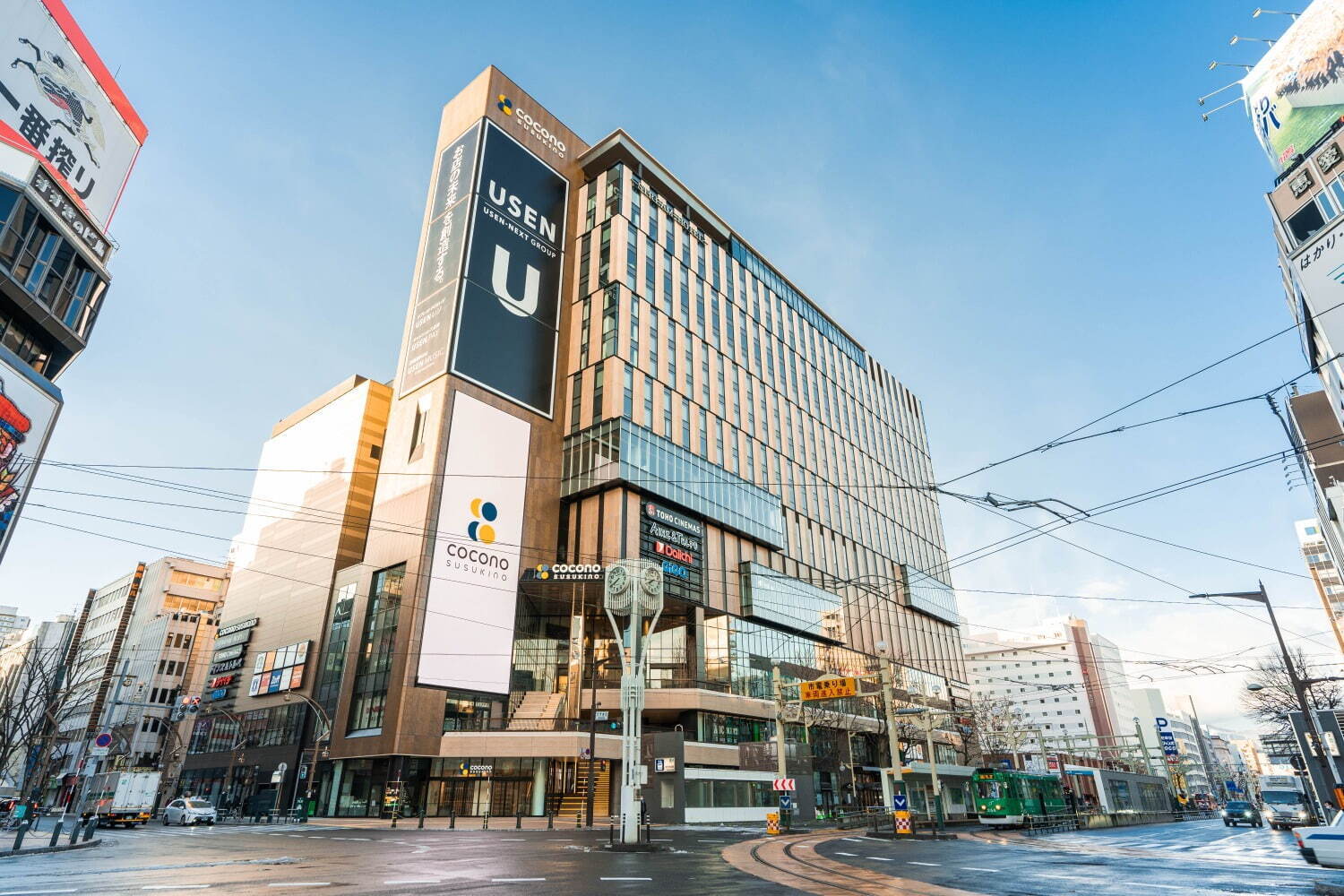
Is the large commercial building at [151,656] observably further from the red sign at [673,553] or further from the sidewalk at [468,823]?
the red sign at [673,553]

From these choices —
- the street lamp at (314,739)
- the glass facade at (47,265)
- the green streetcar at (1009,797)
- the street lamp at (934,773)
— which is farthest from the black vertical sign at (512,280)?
the green streetcar at (1009,797)

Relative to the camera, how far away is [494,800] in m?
51.3

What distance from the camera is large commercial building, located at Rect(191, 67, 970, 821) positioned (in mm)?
52375

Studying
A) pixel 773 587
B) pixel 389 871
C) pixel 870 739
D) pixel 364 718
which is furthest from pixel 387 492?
pixel 870 739

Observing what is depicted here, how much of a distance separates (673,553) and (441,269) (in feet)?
111

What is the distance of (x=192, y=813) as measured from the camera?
A: 44.3 m

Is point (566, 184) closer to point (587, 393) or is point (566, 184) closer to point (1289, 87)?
point (587, 393)

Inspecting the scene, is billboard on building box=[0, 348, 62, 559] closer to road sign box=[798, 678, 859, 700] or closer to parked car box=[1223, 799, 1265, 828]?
road sign box=[798, 678, 859, 700]

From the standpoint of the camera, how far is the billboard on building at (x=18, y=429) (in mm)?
36188

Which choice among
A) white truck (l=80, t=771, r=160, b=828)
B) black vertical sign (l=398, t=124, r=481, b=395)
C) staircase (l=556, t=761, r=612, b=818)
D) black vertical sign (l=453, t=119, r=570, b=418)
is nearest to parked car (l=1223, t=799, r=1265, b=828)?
staircase (l=556, t=761, r=612, b=818)

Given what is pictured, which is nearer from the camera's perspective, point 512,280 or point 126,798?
point 126,798

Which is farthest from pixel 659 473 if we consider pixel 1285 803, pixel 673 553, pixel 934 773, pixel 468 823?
pixel 1285 803

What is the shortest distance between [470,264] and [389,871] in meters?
57.0

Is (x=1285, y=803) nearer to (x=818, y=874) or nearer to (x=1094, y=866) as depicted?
(x=1094, y=866)
